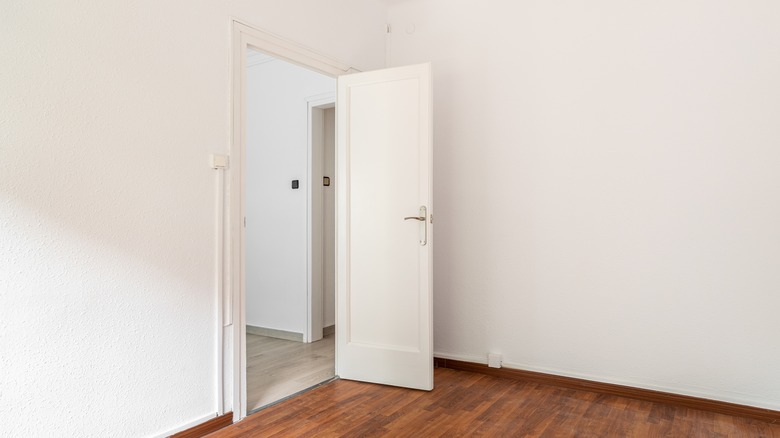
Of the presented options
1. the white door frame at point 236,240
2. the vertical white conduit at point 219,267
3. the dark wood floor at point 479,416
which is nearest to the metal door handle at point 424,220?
the dark wood floor at point 479,416

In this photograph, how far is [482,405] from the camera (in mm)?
2832

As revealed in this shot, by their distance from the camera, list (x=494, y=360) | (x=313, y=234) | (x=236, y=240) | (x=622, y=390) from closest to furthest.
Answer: (x=236, y=240) < (x=622, y=390) < (x=494, y=360) < (x=313, y=234)

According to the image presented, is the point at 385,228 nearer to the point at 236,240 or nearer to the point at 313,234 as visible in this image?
the point at 236,240

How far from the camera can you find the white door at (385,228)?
10.2ft

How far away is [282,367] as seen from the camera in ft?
11.6

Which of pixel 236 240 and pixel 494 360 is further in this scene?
pixel 494 360

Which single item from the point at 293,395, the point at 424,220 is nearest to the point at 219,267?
the point at 293,395

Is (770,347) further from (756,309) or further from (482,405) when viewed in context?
(482,405)

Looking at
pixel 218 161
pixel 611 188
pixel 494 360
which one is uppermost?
pixel 218 161

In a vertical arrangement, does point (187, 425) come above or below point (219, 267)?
below

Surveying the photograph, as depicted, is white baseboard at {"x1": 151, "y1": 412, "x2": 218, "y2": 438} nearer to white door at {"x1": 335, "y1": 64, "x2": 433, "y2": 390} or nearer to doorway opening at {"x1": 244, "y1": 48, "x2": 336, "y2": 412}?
white door at {"x1": 335, "y1": 64, "x2": 433, "y2": 390}

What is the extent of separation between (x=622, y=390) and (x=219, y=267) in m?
2.45

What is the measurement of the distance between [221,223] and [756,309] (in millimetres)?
2892

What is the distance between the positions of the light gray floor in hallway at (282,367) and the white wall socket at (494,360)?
3.56ft
